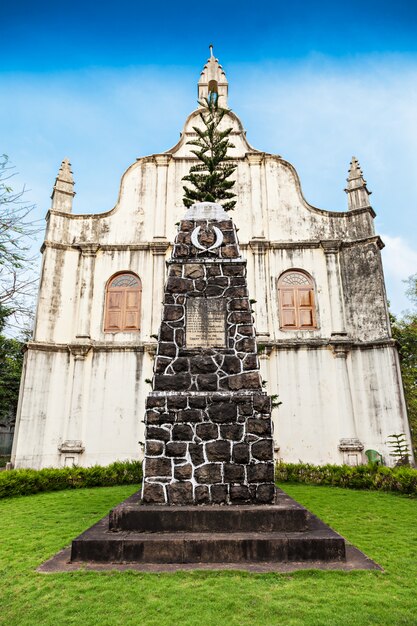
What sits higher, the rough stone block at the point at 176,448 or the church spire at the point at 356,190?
the church spire at the point at 356,190

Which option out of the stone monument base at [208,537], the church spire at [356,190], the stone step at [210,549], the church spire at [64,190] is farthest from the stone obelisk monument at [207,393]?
the church spire at [64,190]

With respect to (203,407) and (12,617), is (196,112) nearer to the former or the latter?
(203,407)

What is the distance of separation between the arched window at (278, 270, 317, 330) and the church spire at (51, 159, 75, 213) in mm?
8457

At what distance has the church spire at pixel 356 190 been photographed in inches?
618

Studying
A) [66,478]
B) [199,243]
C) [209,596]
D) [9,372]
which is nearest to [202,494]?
[209,596]

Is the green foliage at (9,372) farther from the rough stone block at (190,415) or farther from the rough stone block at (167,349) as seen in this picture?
the rough stone block at (190,415)

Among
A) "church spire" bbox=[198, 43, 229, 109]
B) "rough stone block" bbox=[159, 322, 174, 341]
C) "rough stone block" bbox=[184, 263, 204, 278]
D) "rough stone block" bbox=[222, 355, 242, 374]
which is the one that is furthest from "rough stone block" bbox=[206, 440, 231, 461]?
"church spire" bbox=[198, 43, 229, 109]

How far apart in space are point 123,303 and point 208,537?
1096cm

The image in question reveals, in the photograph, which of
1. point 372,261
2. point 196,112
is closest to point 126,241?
point 196,112

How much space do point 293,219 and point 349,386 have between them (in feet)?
20.7

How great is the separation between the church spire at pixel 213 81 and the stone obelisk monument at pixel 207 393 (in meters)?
14.1

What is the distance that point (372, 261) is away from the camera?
14625 mm

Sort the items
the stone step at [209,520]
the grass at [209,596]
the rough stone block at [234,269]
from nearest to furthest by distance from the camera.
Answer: the grass at [209,596] < the stone step at [209,520] < the rough stone block at [234,269]

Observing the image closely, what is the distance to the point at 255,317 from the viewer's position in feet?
47.1
